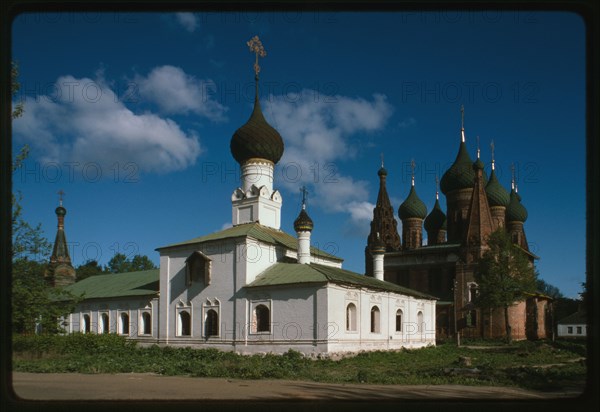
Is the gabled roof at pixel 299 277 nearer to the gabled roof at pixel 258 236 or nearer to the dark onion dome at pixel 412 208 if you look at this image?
the gabled roof at pixel 258 236

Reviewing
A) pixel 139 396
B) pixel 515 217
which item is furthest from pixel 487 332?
pixel 139 396

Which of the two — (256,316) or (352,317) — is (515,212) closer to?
(352,317)

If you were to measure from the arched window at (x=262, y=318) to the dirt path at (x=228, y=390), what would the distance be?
30.6 feet

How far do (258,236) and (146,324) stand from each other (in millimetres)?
9159

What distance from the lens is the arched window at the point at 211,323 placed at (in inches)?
1063

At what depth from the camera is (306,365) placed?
67.5 feet

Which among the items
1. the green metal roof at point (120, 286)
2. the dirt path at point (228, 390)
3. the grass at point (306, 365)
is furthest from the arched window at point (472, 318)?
the dirt path at point (228, 390)

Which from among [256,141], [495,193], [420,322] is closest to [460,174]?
[495,193]

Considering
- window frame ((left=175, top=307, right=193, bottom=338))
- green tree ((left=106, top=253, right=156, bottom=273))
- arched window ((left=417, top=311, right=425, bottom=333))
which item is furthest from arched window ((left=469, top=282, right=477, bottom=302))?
green tree ((left=106, top=253, right=156, bottom=273))

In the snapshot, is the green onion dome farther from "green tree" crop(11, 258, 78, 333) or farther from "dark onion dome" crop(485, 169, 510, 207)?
"green tree" crop(11, 258, 78, 333)

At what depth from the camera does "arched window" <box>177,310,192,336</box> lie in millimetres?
28359

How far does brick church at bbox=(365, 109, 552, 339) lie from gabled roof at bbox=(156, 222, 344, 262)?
7.35m

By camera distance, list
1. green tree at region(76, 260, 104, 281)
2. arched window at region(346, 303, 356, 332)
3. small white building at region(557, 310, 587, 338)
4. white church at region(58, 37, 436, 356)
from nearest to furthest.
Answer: white church at region(58, 37, 436, 356) < arched window at region(346, 303, 356, 332) < small white building at region(557, 310, 587, 338) < green tree at region(76, 260, 104, 281)

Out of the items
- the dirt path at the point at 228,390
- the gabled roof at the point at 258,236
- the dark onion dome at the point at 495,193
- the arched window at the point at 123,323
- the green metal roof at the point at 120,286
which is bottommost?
the arched window at the point at 123,323
